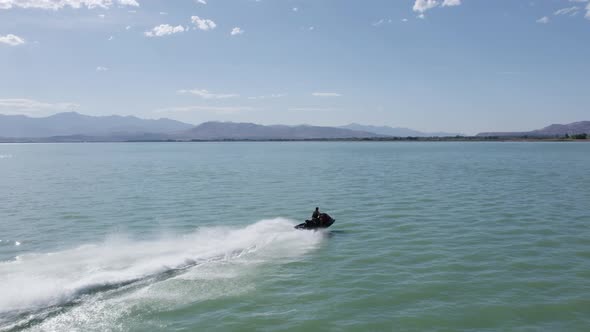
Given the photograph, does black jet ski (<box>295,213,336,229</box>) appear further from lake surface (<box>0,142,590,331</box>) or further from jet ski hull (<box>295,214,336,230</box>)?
lake surface (<box>0,142,590,331</box>)

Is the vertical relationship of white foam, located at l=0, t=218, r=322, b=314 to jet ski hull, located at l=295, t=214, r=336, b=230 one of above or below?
below

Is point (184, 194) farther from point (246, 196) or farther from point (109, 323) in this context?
point (109, 323)

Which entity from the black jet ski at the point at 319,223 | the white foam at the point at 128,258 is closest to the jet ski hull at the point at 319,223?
the black jet ski at the point at 319,223

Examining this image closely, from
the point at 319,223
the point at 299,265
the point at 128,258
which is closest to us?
the point at 299,265

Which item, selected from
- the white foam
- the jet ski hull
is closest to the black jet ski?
the jet ski hull

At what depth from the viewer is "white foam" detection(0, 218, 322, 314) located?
18.9m

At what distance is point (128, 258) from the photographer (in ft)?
80.6

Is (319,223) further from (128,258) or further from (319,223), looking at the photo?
(128,258)


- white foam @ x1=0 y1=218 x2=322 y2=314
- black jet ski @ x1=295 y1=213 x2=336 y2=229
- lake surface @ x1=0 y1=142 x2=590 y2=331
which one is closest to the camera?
lake surface @ x1=0 y1=142 x2=590 y2=331

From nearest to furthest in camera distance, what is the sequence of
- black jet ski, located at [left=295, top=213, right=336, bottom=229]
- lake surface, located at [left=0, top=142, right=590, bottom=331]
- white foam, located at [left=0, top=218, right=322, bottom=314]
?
lake surface, located at [left=0, top=142, right=590, bottom=331] → white foam, located at [left=0, top=218, right=322, bottom=314] → black jet ski, located at [left=295, top=213, right=336, bottom=229]

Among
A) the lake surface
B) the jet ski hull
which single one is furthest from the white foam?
the jet ski hull

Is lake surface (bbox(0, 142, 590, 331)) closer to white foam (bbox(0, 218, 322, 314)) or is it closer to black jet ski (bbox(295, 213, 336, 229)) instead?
white foam (bbox(0, 218, 322, 314))

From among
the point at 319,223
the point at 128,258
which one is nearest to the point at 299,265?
the point at 319,223

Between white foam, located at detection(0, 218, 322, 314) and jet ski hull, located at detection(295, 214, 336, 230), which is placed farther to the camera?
jet ski hull, located at detection(295, 214, 336, 230)
